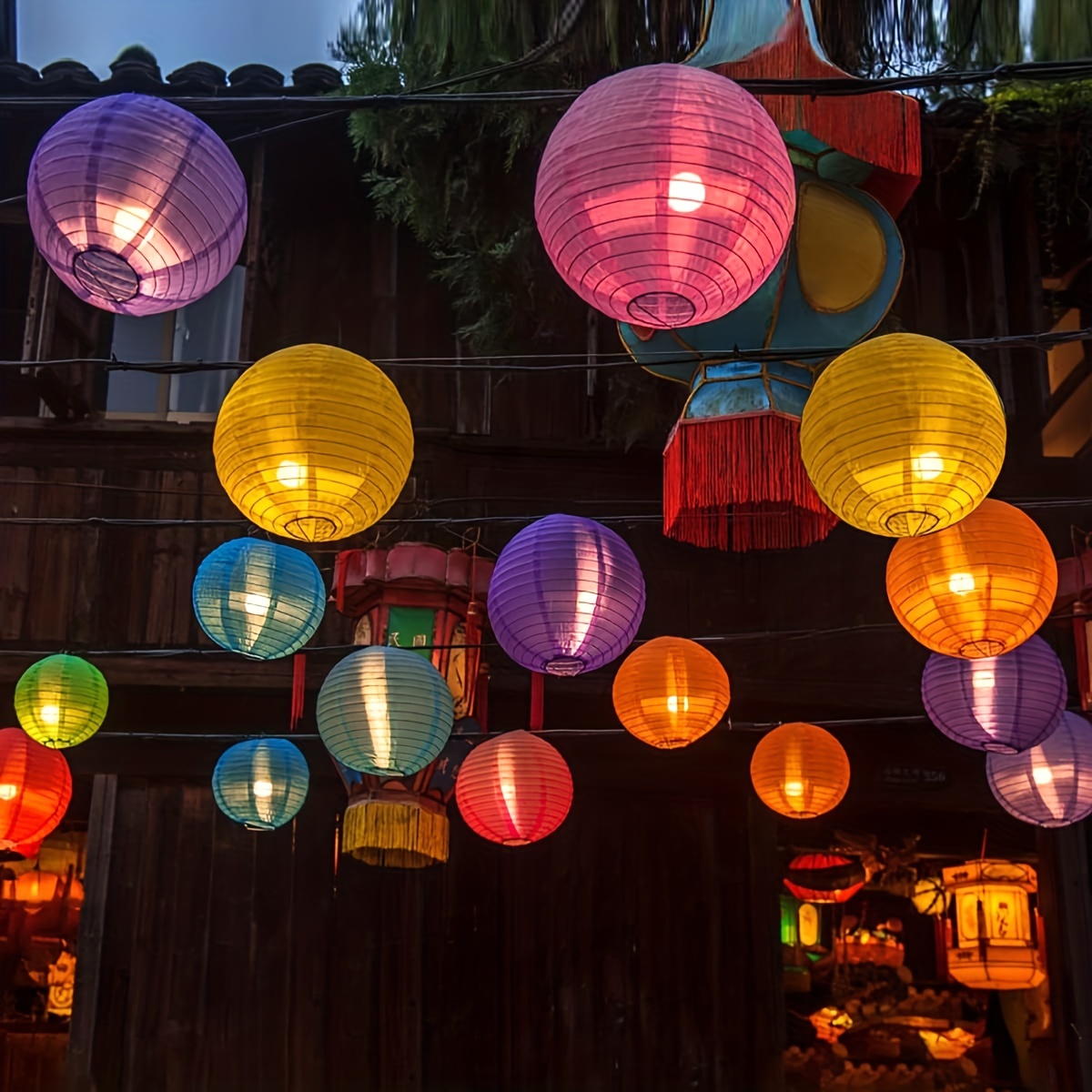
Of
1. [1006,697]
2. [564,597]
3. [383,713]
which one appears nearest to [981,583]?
[1006,697]

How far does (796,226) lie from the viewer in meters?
5.80

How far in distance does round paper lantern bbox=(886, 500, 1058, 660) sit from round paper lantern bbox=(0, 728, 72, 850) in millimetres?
4916

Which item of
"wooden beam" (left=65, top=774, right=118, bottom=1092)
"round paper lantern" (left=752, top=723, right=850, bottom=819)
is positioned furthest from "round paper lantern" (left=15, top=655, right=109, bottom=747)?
"round paper lantern" (left=752, top=723, right=850, bottom=819)

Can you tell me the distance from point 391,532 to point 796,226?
4.18m

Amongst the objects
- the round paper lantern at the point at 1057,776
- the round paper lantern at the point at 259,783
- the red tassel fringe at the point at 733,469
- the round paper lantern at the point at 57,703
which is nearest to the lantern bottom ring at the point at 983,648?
the red tassel fringe at the point at 733,469

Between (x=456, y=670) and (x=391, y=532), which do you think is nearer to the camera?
(x=456, y=670)

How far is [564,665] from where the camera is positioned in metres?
6.11

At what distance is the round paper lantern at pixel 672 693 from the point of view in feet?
22.5

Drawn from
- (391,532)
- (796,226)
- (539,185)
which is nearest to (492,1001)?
(391,532)

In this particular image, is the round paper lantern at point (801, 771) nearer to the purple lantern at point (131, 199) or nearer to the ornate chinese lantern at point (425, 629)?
the ornate chinese lantern at point (425, 629)

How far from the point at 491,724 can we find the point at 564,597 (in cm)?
354

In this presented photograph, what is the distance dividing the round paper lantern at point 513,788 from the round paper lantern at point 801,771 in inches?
52.7

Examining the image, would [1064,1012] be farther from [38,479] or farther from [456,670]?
[38,479]

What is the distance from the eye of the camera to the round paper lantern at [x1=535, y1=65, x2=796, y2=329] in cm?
409
